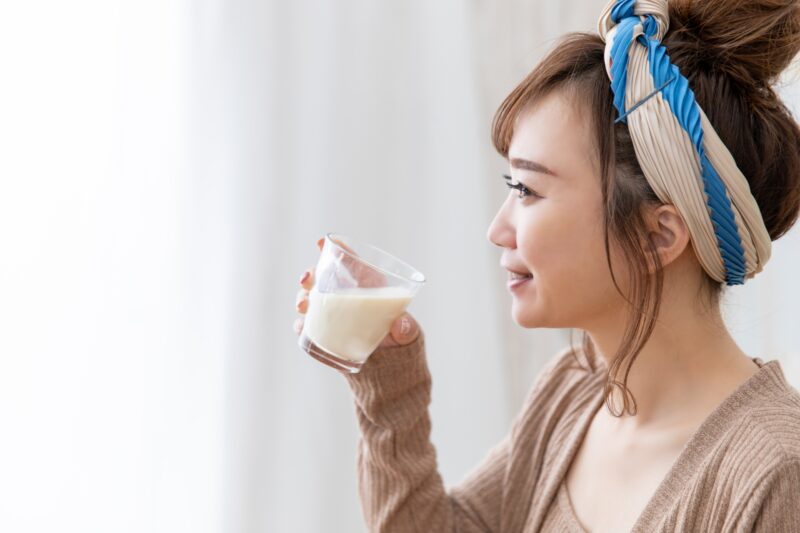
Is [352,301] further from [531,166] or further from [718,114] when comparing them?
[718,114]

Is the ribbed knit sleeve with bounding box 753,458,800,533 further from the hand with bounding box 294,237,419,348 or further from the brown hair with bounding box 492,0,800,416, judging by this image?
the hand with bounding box 294,237,419,348

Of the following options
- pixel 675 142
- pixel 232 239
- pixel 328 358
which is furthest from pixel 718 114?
pixel 232 239

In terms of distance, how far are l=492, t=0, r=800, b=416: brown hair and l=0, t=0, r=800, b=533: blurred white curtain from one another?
0.60 meters

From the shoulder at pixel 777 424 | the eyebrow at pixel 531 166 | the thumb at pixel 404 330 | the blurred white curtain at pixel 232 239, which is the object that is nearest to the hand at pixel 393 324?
the thumb at pixel 404 330

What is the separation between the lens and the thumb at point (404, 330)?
138 centimetres

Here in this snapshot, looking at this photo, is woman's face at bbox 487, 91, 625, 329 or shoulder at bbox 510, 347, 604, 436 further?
shoulder at bbox 510, 347, 604, 436

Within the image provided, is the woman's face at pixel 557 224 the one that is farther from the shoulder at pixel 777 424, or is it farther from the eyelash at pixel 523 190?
the shoulder at pixel 777 424

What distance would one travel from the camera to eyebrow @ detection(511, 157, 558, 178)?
1.21 meters

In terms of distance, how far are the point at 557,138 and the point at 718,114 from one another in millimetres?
203

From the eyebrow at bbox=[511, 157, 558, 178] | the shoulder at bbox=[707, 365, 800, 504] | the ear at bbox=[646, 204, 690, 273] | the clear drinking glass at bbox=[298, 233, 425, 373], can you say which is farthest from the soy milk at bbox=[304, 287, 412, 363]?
the shoulder at bbox=[707, 365, 800, 504]

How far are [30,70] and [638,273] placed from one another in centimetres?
98

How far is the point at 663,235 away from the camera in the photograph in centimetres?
119

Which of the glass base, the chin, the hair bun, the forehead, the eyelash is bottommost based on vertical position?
the glass base

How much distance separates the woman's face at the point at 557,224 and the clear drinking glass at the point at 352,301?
6.2 inches
